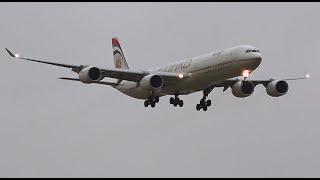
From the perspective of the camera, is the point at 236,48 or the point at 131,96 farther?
the point at 131,96

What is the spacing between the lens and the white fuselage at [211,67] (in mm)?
83375

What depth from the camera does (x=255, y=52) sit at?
83875mm

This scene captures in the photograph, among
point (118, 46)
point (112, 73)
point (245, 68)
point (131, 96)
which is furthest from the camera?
point (118, 46)

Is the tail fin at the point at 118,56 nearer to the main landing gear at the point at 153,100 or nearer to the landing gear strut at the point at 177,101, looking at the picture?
the landing gear strut at the point at 177,101

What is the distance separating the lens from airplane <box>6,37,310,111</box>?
275 ft

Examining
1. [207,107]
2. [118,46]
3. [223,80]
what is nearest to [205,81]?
[223,80]

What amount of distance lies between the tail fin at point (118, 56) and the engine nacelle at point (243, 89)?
18656mm

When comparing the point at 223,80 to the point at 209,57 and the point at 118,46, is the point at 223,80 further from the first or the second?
the point at 118,46

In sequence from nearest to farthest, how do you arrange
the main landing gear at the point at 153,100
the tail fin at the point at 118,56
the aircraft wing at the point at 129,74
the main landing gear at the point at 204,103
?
the aircraft wing at the point at 129,74, the main landing gear at the point at 153,100, the main landing gear at the point at 204,103, the tail fin at the point at 118,56

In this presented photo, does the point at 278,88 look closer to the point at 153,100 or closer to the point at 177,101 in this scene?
the point at 177,101

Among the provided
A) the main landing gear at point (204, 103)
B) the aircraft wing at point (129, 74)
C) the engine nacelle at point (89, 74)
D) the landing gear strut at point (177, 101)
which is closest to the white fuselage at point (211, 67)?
the aircraft wing at point (129, 74)

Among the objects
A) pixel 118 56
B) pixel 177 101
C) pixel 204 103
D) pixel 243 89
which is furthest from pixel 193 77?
pixel 118 56

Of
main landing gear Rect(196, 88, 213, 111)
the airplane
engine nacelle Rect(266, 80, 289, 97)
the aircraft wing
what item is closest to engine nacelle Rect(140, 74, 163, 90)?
the airplane

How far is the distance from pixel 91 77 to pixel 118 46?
2438 cm
